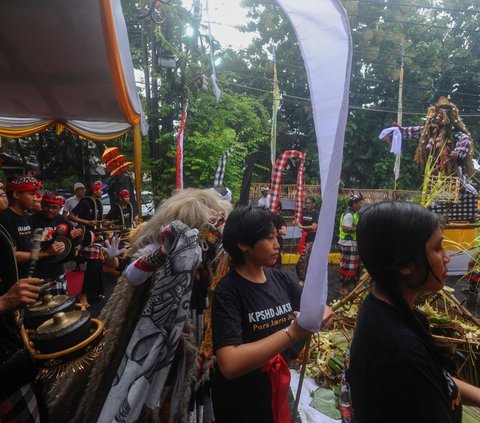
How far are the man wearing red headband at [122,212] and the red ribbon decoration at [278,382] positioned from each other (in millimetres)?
5449

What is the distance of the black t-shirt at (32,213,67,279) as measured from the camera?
375 centimetres

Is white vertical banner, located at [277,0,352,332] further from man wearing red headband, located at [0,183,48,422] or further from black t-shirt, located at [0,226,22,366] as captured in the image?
black t-shirt, located at [0,226,22,366]

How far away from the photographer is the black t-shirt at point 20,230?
2.81 m

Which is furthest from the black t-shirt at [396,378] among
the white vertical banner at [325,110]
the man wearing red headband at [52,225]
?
the man wearing red headband at [52,225]

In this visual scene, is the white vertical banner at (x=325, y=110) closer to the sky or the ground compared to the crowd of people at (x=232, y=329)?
closer to the sky

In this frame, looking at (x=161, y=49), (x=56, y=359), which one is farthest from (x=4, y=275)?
(x=161, y=49)

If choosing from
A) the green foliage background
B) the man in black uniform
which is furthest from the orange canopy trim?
the green foliage background

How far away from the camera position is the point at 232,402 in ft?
5.19

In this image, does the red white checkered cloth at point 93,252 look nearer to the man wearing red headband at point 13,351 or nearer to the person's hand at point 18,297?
the man wearing red headband at point 13,351

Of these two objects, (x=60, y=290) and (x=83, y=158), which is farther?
(x=83, y=158)

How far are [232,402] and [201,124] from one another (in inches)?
318

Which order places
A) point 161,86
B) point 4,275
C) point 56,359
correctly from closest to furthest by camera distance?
point 56,359, point 4,275, point 161,86

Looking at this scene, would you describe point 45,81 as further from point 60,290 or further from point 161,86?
point 161,86

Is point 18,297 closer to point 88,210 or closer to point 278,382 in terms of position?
point 278,382
